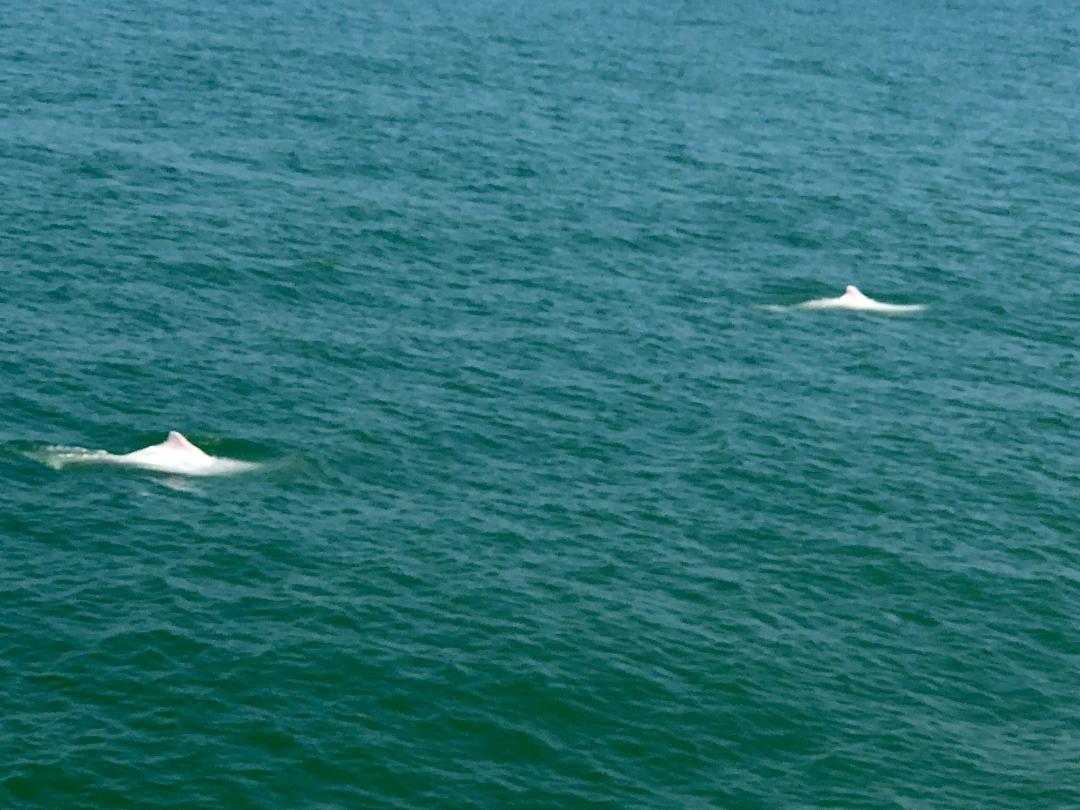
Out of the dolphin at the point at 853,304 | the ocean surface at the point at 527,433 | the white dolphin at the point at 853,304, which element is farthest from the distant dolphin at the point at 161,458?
the dolphin at the point at 853,304

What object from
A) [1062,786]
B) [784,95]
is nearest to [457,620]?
Result: [1062,786]

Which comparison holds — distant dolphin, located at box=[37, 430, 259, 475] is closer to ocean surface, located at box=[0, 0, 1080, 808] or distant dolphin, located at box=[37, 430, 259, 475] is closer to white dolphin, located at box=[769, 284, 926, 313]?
ocean surface, located at box=[0, 0, 1080, 808]

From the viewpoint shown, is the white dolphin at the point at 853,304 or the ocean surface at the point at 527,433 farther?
the white dolphin at the point at 853,304

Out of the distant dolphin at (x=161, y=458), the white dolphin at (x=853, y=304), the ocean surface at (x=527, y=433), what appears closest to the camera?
the ocean surface at (x=527, y=433)

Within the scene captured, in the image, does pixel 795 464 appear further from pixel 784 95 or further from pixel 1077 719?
pixel 784 95

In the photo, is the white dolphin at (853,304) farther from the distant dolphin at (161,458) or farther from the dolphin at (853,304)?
the distant dolphin at (161,458)

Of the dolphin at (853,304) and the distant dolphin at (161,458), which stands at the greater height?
the dolphin at (853,304)

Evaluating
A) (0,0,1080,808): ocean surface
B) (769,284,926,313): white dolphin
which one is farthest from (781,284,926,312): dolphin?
(0,0,1080,808): ocean surface
